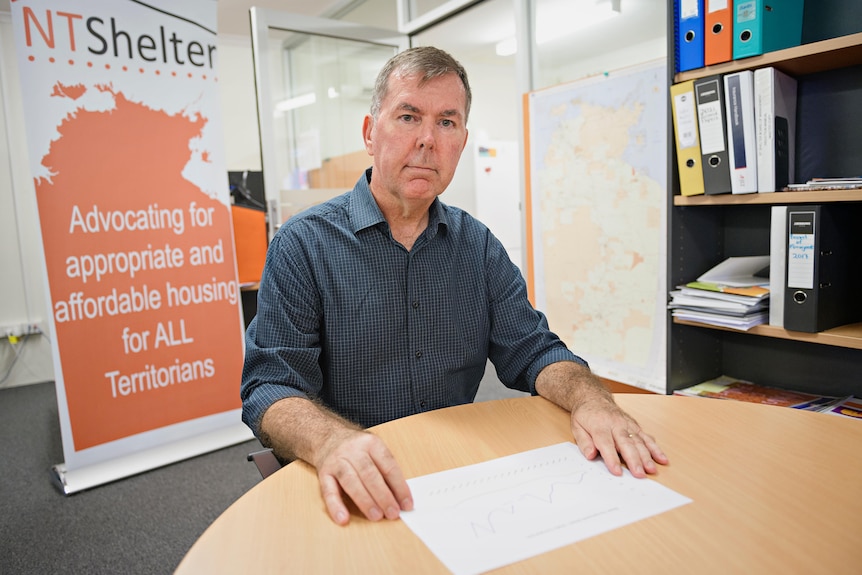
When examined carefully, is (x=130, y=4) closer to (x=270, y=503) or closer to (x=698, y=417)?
(x=270, y=503)

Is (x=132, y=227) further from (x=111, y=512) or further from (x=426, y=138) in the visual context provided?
(x=426, y=138)

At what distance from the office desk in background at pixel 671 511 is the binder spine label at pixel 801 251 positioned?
690 mm

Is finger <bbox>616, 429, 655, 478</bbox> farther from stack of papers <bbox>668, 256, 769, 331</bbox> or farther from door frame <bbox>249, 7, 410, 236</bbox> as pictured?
door frame <bbox>249, 7, 410, 236</bbox>

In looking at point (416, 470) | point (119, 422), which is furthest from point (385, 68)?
point (119, 422)

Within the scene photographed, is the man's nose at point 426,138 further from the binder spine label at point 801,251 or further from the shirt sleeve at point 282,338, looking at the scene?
the binder spine label at point 801,251

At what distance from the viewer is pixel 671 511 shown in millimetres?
710

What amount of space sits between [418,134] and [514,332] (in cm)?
52

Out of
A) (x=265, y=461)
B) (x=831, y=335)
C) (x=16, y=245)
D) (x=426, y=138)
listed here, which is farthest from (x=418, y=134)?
(x=16, y=245)

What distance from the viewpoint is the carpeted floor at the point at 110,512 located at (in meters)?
1.89

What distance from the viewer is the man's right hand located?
71 centimetres

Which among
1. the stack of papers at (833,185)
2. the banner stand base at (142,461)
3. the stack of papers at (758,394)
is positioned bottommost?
the banner stand base at (142,461)

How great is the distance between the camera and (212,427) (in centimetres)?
274

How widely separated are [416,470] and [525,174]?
225cm

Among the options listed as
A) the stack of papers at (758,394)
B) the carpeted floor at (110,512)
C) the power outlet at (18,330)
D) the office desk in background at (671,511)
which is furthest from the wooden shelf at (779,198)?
the power outlet at (18,330)
